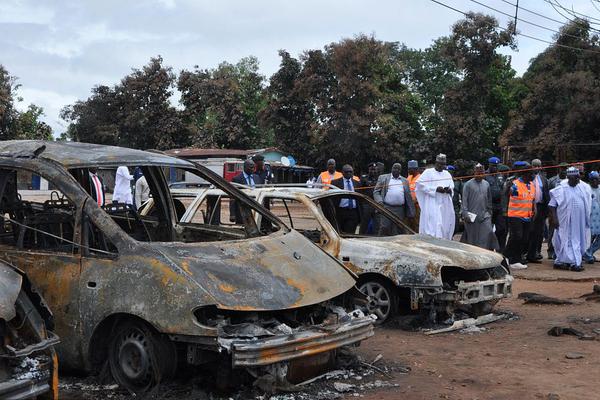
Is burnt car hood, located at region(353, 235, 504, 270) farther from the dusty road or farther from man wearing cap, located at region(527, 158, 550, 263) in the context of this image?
man wearing cap, located at region(527, 158, 550, 263)

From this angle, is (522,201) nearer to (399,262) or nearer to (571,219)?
(571,219)

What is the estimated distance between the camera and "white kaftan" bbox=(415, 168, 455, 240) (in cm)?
1088

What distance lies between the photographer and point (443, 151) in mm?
31219

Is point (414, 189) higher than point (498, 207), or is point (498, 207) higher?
point (414, 189)

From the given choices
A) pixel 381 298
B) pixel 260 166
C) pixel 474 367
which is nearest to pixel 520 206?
pixel 260 166

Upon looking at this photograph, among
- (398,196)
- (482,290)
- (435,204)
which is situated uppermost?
(398,196)

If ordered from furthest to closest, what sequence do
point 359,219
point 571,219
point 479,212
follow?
point 571,219
point 479,212
point 359,219

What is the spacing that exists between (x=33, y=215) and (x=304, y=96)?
26806 millimetres

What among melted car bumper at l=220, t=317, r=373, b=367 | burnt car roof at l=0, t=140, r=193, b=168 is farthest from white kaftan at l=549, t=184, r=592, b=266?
burnt car roof at l=0, t=140, r=193, b=168

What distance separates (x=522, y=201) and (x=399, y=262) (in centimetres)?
546

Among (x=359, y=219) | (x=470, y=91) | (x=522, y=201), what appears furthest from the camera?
(x=470, y=91)

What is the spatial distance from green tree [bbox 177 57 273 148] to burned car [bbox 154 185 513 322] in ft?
113

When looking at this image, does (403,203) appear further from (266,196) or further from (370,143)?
(370,143)

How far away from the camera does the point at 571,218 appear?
12.0 m
